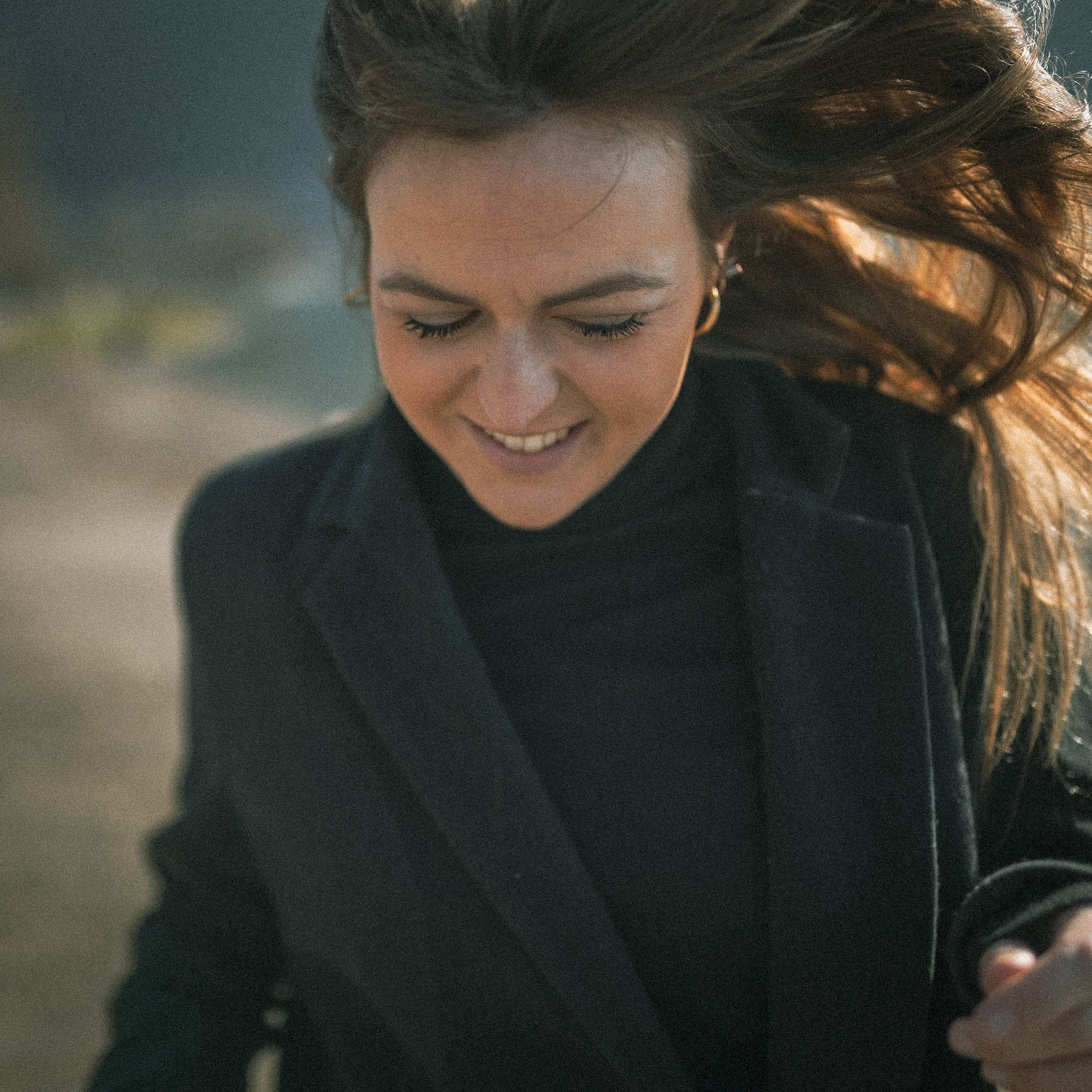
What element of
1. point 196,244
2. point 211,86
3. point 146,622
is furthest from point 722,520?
point 211,86

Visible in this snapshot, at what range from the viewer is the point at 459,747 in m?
1.48

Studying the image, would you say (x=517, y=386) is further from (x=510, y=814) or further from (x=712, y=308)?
(x=510, y=814)

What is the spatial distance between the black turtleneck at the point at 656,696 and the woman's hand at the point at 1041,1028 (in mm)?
340

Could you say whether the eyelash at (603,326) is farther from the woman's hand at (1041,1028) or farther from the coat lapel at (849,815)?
the woman's hand at (1041,1028)

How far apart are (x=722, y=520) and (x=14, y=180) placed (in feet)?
23.2

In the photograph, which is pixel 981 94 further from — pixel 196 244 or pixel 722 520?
pixel 196 244

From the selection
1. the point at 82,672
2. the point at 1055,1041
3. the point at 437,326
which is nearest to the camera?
the point at 1055,1041

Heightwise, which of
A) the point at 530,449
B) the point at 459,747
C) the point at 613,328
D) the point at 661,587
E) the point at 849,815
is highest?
the point at 613,328

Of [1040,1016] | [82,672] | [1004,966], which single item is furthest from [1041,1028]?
[82,672]

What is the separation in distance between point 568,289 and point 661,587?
492 mm

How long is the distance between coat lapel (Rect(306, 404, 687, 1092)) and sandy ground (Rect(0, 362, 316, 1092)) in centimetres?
131

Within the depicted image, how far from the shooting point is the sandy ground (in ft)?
8.64

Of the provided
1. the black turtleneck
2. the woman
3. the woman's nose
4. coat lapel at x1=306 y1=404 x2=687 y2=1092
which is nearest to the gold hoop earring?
the woman

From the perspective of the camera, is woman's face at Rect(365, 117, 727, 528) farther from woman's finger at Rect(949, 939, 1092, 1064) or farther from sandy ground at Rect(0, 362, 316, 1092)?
sandy ground at Rect(0, 362, 316, 1092)
